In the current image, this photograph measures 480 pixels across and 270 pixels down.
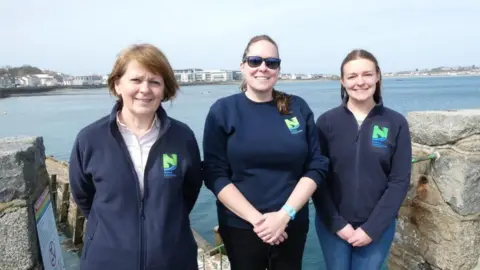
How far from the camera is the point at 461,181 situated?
2.68 metres

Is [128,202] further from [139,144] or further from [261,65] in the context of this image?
[261,65]

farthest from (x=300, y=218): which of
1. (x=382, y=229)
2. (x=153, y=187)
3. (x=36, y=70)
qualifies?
(x=36, y=70)

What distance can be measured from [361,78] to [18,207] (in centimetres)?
222

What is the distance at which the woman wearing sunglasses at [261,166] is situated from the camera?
7.59 feet

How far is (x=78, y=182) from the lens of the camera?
6.82 ft

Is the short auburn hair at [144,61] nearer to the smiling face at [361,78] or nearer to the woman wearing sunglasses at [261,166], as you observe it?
the woman wearing sunglasses at [261,166]

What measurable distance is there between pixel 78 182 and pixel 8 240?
45 centimetres

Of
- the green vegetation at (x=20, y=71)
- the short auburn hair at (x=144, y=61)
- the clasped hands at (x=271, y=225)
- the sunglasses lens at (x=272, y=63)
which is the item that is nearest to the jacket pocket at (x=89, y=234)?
the short auburn hair at (x=144, y=61)

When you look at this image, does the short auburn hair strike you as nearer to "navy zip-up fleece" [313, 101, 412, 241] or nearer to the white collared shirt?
the white collared shirt

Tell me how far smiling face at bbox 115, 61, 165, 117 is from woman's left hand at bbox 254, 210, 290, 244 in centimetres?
93

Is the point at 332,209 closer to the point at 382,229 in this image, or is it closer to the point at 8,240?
the point at 382,229

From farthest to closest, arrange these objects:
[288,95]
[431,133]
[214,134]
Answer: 1. [431,133]
2. [288,95]
3. [214,134]

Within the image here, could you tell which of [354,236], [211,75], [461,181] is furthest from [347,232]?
[211,75]

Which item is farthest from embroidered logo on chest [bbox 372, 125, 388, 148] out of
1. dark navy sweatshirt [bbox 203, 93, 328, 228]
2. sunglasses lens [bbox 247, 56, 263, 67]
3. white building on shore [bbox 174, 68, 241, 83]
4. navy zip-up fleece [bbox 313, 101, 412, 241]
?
white building on shore [bbox 174, 68, 241, 83]
